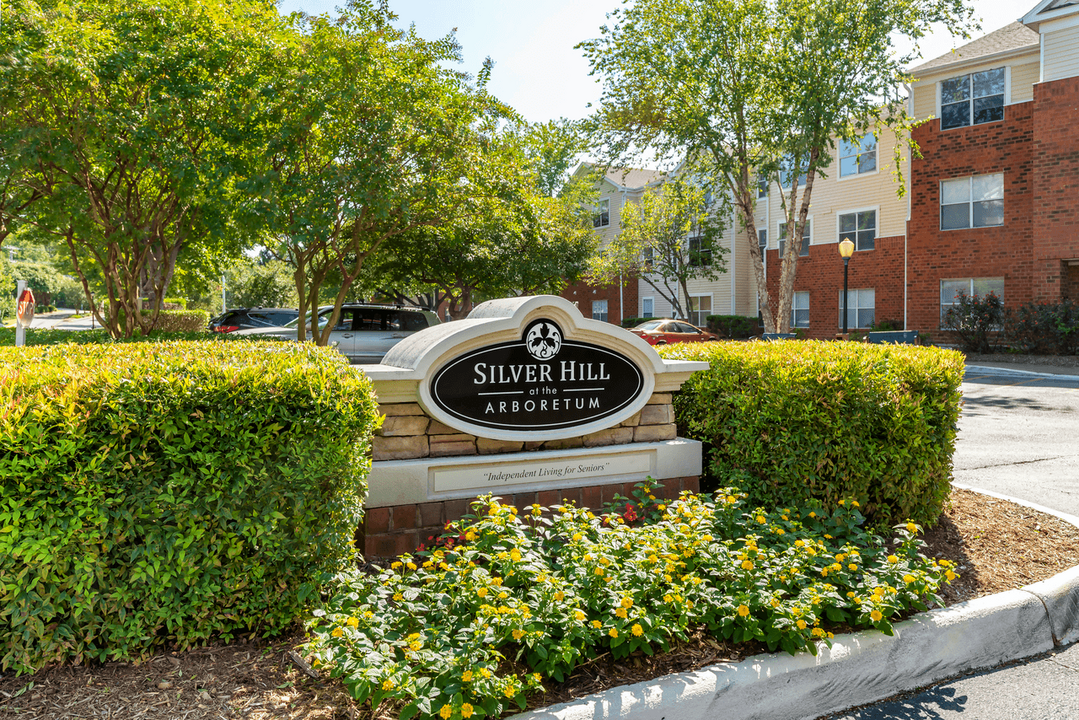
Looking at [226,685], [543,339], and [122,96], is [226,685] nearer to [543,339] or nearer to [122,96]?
[543,339]

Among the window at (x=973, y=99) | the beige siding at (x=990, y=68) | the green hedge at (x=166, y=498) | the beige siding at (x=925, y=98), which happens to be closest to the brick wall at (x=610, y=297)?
the beige siding at (x=925, y=98)

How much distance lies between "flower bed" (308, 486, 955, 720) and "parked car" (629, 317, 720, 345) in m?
18.3

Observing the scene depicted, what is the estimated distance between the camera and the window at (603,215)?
37.7m

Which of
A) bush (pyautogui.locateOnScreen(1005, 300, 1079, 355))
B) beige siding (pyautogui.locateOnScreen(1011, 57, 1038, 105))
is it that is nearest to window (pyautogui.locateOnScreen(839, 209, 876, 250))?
beige siding (pyautogui.locateOnScreen(1011, 57, 1038, 105))

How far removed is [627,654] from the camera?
9.78 ft

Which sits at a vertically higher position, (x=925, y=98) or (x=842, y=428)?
(x=925, y=98)

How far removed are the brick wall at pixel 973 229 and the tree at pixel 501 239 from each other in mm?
11083

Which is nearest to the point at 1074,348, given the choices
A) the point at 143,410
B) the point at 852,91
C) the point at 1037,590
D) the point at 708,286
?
the point at 852,91

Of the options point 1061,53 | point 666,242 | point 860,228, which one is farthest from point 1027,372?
point 666,242

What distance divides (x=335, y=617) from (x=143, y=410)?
111 cm

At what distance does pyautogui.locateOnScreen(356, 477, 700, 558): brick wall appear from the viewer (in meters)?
4.18

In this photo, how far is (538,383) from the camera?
4.66m

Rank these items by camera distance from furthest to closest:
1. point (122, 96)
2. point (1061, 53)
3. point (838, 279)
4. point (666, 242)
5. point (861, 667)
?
point (666, 242) < point (838, 279) < point (1061, 53) < point (122, 96) < point (861, 667)

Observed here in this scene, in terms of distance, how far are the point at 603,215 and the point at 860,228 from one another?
14.9 meters
